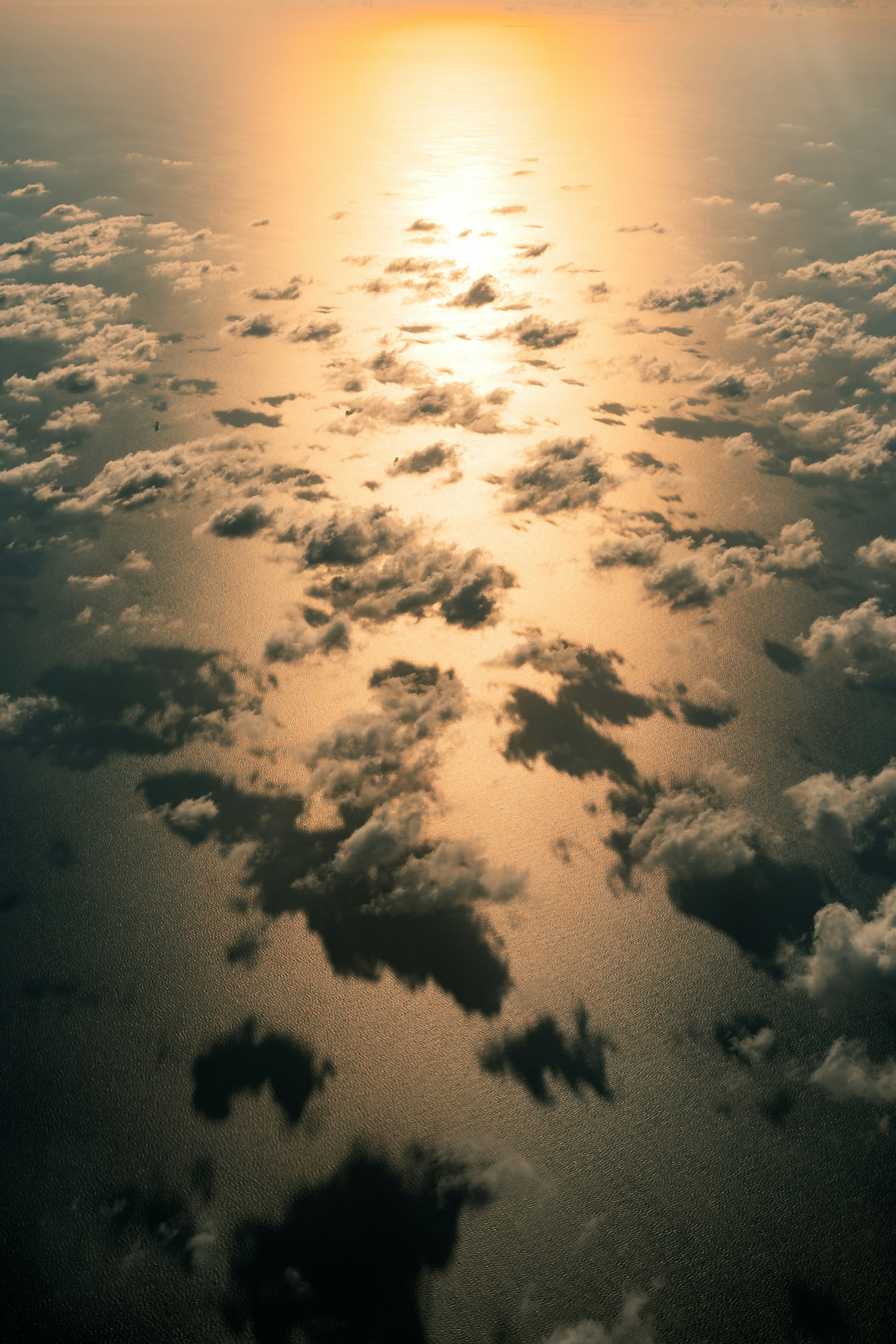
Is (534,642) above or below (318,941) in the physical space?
above

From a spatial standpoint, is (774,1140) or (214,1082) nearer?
(774,1140)

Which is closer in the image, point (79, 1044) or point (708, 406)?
point (79, 1044)

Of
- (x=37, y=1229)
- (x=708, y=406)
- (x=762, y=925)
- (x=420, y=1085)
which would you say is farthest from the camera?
(x=708, y=406)

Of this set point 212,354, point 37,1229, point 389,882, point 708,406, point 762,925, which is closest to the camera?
point 37,1229

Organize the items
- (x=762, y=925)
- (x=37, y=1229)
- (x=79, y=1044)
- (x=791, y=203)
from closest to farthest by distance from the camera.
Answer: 1. (x=37, y=1229)
2. (x=79, y=1044)
3. (x=762, y=925)
4. (x=791, y=203)

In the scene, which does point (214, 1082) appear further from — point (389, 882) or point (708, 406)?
point (708, 406)

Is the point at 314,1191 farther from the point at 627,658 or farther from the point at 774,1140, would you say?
the point at 627,658

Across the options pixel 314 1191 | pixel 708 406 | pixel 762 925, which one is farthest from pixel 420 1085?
pixel 708 406

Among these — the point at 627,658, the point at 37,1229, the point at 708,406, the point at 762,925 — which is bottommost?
the point at 37,1229

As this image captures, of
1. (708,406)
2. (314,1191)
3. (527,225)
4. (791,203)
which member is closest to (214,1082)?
A: (314,1191)
